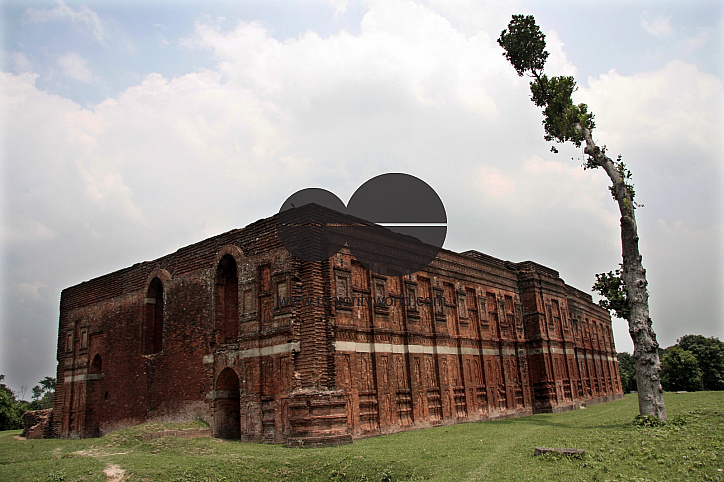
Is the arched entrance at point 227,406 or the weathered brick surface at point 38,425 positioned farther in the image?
the weathered brick surface at point 38,425

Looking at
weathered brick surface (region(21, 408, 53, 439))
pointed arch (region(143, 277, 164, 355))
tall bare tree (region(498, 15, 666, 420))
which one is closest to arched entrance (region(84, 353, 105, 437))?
weathered brick surface (region(21, 408, 53, 439))

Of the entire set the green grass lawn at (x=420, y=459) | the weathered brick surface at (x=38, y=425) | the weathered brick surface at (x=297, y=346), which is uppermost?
the weathered brick surface at (x=297, y=346)

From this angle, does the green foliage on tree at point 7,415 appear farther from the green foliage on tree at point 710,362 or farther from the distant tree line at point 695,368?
the green foliage on tree at point 710,362

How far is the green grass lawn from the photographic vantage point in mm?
10352

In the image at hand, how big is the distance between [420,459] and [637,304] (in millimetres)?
9713

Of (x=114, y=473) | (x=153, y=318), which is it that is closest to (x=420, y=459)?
(x=114, y=473)

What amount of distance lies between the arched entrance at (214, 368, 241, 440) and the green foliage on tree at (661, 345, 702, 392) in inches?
1558

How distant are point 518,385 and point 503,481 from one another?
1773cm

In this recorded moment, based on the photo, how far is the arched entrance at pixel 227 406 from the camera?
18.0 m

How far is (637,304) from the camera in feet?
57.7

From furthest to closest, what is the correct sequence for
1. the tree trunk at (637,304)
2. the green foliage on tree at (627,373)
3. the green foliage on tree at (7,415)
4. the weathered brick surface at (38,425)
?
the green foliage on tree at (627,373) → the green foliage on tree at (7,415) → the weathered brick surface at (38,425) → the tree trunk at (637,304)

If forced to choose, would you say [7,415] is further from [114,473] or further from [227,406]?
[114,473]

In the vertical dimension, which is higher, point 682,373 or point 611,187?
point 611,187

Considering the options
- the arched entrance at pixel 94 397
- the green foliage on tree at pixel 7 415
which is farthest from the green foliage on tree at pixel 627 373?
the green foliage on tree at pixel 7 415
